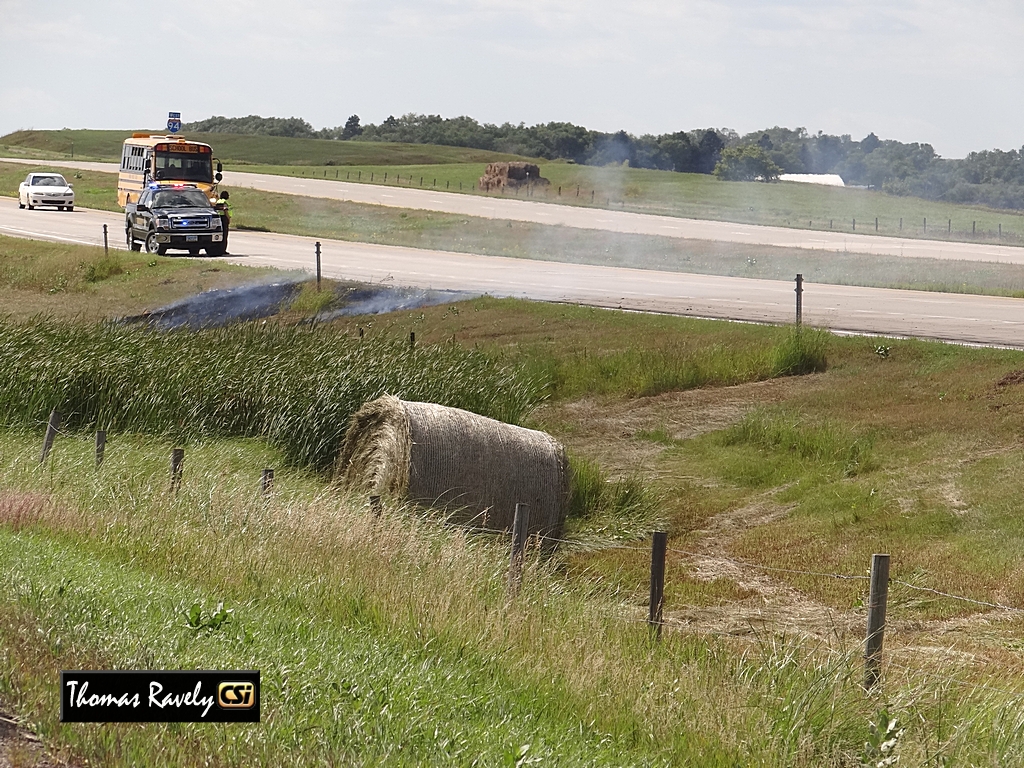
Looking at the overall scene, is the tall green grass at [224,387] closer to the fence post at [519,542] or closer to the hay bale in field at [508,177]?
the fence post at [519,542]

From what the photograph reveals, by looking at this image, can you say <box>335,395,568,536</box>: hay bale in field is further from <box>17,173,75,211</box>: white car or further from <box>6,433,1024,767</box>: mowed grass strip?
<box>17,173,75,211</box>: white car

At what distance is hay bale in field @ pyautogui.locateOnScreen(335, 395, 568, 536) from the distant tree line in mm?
85206

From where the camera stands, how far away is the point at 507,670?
26.1 ft

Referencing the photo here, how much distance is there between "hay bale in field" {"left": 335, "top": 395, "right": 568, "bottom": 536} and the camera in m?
14.2

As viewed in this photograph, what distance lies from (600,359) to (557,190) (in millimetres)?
56741

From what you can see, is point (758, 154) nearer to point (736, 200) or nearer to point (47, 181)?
point (736, 200)

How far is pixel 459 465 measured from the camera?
1436cm

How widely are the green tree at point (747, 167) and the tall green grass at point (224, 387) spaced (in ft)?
298

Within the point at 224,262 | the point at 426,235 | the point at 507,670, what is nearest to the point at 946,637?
the point at 507,670

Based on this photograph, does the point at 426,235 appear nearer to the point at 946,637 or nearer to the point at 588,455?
the point at 588,455

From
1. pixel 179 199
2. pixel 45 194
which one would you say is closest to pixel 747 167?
pixel 45 194

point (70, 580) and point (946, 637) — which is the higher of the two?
point (70, 580)

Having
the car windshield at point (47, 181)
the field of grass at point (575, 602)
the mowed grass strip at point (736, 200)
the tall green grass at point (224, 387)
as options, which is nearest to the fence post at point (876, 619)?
the field of grass at point (575, 602)

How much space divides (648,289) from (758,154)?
7958cm
